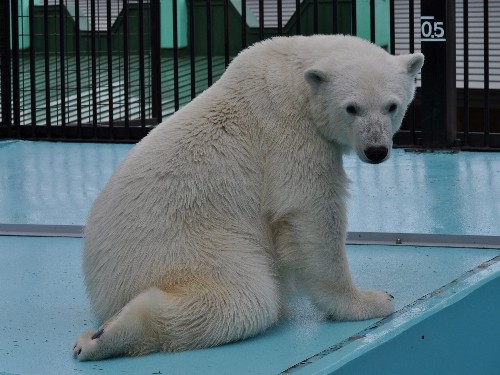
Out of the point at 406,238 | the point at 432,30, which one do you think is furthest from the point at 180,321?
the point at 432,30

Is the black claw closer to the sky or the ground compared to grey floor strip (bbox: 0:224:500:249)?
closer to the sky

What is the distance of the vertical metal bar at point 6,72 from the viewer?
742 cm

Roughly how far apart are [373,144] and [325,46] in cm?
36

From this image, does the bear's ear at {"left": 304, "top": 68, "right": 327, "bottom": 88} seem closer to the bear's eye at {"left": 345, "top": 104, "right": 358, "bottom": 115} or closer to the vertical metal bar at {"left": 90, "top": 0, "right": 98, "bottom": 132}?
the bear's eye at {"left": 345, "top": 104, "right": 358, "bottom": 115}

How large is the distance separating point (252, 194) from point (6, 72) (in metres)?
4.84

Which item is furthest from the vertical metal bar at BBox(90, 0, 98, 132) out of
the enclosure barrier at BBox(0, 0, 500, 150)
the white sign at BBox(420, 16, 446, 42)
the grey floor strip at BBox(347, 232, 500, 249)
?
the grey floor strip at BBox(347, 232, 500, 249)

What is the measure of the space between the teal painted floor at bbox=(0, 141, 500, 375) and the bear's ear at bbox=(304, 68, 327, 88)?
669 millimetres

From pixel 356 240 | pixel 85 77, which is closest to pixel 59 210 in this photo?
pixel 356 240

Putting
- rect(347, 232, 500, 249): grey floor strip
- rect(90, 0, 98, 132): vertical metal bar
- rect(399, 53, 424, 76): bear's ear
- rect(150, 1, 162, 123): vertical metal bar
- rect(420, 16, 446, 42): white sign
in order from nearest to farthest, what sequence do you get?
1. rect(399, 53, 424, 76): bear's ear
2. rect(347, 232, 500, 249): grey floor strip
3. rect(420, 16, 446, 42): white sign
4. rect(90, 0, 98, 132): vertical metal bar
5. rect(150, 1, 162, 123): vertical metal bar

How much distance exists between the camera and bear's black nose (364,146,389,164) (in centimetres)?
284

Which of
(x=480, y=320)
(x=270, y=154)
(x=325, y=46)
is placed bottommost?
(x=480, y=320)

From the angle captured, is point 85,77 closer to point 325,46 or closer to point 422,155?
point 422,155

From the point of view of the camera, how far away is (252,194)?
9.76ft

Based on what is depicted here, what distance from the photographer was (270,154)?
2994 mm
